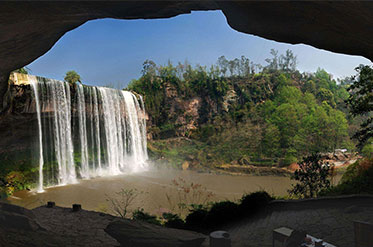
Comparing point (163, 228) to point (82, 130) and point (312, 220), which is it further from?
point (82, 130)

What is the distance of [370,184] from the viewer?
20.4 feet

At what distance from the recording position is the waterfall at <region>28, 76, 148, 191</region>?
48.7 feet

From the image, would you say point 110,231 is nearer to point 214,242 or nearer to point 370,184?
point 214,242

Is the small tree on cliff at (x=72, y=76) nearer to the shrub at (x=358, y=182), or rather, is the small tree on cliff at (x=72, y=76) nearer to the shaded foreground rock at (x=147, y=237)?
the shaded foreground rock at (x=147, y=237)

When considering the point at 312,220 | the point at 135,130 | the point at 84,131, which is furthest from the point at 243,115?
the point at 312,220

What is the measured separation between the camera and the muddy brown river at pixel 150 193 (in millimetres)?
9664

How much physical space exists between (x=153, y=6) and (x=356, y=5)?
261cm

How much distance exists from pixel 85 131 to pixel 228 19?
16003 mm

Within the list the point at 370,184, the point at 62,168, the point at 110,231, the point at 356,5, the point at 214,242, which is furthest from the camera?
the point at 62,168

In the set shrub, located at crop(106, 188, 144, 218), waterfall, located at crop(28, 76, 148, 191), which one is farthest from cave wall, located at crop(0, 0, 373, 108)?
waterfall, located at crop(28, 76, 148, 191)

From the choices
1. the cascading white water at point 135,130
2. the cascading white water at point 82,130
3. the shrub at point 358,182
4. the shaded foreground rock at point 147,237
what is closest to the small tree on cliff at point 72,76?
the cascading white water at point 135,130

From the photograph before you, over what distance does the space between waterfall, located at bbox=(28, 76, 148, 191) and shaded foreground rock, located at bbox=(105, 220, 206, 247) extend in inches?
452

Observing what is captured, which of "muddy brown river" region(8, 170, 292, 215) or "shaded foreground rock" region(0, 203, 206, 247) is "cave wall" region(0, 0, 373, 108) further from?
"muddy brown river" region(8, 170, 292, 215)

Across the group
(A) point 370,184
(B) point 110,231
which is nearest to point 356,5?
(B) point 110,231
